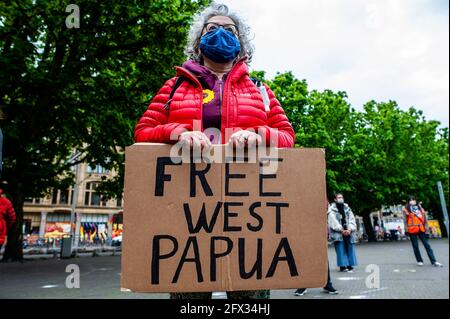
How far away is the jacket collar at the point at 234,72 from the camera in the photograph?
1884 millimetres

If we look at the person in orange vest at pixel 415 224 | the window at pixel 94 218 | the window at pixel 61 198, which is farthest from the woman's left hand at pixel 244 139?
the window at pixel 94 218

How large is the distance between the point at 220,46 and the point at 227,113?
374 millimetres

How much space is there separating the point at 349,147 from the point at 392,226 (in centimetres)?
2146

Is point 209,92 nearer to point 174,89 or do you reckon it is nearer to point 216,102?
point 216,102

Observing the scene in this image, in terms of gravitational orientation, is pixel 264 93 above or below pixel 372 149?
below

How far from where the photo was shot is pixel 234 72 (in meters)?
1.92

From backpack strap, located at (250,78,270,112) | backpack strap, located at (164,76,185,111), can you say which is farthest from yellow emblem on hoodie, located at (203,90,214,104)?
backpack strap, located at (250,78,270,112)

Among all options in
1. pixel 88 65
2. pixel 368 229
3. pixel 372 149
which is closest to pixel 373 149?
pixel 372 149

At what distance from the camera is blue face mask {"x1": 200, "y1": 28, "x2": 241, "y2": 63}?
6.29ft

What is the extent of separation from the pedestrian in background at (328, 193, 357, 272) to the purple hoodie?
20.6ft

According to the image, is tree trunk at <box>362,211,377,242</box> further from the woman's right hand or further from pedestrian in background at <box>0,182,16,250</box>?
the woman's right hand

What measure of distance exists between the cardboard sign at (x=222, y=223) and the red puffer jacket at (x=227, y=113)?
151mm
